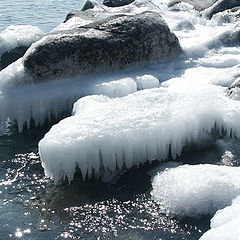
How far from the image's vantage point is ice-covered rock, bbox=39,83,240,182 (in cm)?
524

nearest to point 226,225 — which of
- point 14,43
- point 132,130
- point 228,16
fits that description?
point 132,130

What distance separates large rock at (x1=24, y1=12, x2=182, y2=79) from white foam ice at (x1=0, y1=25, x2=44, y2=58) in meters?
2.39

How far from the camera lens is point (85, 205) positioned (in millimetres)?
5016

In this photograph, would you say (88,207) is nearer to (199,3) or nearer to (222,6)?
(222,6)

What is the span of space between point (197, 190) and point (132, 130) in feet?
3.97

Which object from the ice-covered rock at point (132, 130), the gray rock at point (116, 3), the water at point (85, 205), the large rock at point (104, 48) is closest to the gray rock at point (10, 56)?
the large rock at point (104, 48)

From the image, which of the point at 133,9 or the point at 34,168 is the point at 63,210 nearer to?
the point at 34,168

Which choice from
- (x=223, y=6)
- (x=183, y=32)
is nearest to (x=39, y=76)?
(x=183, y=32)

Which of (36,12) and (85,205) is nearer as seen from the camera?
(85,205)

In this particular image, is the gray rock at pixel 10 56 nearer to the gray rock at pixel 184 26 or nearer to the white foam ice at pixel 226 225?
the gray rock at pixel 184 26

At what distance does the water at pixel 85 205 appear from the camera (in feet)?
14.9

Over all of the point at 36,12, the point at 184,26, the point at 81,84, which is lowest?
the point at 36,12

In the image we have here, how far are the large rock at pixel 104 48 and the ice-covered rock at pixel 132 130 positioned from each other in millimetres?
1724

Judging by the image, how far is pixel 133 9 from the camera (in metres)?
16.8
